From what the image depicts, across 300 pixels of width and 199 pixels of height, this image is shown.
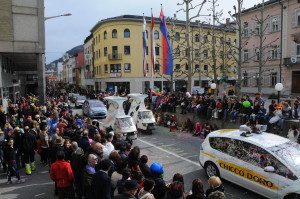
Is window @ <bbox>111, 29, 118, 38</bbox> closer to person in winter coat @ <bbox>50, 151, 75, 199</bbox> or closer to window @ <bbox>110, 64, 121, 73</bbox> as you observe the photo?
window @ <bbox>110, 64, 121, 73</bbox>

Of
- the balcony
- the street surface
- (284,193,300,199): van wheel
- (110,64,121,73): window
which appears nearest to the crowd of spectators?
the street surface

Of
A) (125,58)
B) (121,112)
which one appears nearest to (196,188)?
(121,112)

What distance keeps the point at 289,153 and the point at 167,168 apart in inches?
178

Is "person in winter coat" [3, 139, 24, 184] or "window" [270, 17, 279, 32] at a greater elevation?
"window" [270, 17, 279, 32]

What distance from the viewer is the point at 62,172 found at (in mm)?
6254

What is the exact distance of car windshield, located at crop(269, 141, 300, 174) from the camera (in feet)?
21.1

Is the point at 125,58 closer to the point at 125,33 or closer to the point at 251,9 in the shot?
the point at 125,33

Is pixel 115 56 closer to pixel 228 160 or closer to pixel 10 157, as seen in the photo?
pixel 10 157

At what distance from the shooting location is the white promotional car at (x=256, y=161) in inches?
249

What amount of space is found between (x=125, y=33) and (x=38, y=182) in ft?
130

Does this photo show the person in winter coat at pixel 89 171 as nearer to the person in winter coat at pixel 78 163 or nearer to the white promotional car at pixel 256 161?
the person in winter coat at pixel 78 163

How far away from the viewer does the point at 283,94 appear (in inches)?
1254

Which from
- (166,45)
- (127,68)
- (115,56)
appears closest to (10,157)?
(166,45)

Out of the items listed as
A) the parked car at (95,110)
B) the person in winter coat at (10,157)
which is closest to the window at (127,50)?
the parked car at (95,110)
